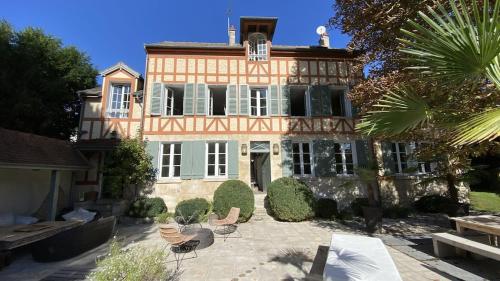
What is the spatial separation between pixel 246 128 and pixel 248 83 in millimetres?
2038

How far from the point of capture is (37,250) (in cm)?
495

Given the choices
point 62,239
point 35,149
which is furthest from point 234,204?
point 35,149

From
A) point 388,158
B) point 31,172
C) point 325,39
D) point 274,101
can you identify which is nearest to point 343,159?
point 388,158

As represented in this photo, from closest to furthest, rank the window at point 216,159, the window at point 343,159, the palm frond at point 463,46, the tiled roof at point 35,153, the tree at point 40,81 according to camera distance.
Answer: the palm frond at point 463,46
the tiled roof at point 35,153
the window at point 216,159
the window at point 343,159
the tree at point 40,81

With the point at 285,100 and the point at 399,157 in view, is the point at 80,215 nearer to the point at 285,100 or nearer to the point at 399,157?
the point at 285,100

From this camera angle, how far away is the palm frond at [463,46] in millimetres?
1900

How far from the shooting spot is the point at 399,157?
10883 mm

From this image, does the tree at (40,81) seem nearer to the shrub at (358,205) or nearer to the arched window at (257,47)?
the arched window at (257,47)

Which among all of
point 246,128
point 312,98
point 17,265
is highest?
point 312,98

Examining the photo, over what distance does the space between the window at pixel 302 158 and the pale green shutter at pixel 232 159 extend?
238 cm

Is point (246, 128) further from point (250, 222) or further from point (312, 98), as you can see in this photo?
point (250, 222)

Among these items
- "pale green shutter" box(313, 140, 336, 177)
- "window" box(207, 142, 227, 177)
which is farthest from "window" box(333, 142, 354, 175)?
"window" box(207, 142, 227, 177)

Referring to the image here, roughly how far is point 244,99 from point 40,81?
392 inches

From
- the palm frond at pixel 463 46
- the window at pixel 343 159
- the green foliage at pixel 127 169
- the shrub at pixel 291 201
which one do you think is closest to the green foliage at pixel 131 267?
the palm frond at pixel 463 46
